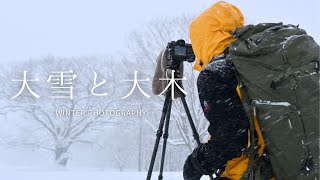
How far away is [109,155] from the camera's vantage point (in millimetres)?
41844

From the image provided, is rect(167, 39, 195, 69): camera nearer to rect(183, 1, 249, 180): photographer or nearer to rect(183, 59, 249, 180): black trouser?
rect(183, 1, 249, 180): photographer

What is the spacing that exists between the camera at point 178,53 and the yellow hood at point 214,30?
0.64m

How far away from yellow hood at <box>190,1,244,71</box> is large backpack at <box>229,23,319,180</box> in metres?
0.19

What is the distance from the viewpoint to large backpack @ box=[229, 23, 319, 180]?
55.1 inches

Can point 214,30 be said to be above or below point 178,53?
above

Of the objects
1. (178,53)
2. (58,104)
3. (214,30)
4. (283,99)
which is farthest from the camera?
(58,104)

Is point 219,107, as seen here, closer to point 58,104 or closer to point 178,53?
point 178,53

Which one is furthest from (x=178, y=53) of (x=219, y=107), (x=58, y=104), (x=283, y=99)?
(x=58, y=104)

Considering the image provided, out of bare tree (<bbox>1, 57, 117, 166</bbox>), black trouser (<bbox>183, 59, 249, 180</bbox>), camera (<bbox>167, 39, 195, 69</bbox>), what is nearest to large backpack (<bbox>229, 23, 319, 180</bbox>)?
black trouser (<bbox>183, 59, 249, 180</bbox>)

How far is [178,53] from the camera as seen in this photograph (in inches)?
99.0

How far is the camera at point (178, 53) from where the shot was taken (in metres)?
2.52

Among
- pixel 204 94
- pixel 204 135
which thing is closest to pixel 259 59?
pixel 204 94

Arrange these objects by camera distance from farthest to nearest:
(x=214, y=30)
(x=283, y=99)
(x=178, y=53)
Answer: (x=178, y=53) → (x=214, y=30) → (x=283, y=99)

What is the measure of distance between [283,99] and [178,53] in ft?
3.88
